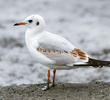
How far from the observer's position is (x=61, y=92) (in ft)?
17.1

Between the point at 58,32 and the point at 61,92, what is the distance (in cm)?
426

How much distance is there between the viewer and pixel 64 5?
11.6m

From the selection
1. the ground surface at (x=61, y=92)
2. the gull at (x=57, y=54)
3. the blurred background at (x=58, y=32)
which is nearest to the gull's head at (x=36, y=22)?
the gull at (x=57, y=54)

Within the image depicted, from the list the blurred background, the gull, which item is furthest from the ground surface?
the blurred background

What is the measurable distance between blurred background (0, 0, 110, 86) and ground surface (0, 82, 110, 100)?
2.82 feet

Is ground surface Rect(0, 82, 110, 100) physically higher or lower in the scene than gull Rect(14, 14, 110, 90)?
lower

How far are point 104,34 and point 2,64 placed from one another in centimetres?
294

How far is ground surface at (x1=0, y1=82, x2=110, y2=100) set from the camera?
16.4ft

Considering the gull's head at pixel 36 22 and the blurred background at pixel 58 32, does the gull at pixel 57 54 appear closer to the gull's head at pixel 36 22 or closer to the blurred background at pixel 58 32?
the gull's head at pixel 36 22

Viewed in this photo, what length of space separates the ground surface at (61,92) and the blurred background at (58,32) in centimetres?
86

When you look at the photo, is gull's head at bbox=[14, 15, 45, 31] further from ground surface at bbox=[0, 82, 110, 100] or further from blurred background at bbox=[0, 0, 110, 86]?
blurred background at bbox=[0, 0, 110, 86]

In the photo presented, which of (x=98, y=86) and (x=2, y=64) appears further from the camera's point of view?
(x=2, y=64)

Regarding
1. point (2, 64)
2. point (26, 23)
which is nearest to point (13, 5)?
point (2, 64)

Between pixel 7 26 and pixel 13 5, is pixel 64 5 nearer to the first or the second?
pixel 13 5
